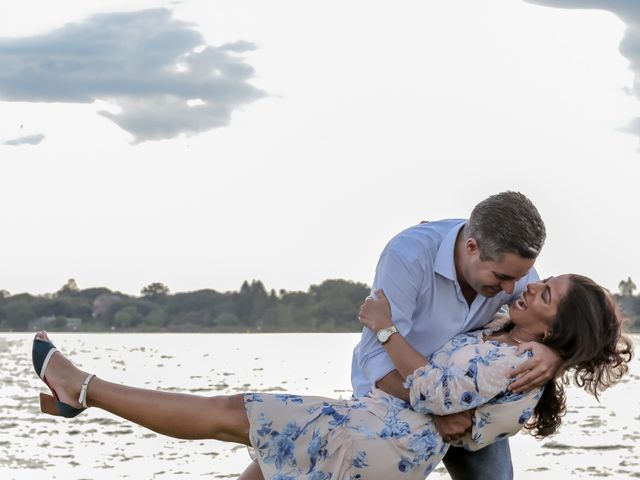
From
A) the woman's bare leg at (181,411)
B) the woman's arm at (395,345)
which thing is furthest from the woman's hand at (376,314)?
the woman's bare leg at (181,411)

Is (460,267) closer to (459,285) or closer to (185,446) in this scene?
(459,285)

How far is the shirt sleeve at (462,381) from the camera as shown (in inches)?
157

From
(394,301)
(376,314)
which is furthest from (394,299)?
(376,314)

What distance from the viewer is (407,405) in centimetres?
412

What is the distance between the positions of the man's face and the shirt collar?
5 cm

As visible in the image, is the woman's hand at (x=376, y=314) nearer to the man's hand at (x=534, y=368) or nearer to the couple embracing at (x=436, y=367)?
the couple embracing at (x=436, y=367)

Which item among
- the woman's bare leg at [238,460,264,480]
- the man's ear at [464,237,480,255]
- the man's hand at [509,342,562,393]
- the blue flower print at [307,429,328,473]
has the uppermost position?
the man's ear at [464,237,480,255]

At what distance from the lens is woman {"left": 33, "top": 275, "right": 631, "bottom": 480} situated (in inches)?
159

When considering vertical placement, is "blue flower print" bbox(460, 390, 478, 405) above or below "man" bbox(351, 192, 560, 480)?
below

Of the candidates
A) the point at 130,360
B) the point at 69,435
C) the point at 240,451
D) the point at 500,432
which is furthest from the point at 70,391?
the point at 130,360

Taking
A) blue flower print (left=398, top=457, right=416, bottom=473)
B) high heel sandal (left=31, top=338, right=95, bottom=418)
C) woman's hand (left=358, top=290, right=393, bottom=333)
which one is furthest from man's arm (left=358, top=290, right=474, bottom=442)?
high heel sandal (left=31, top=338, right=95, bottom=418)

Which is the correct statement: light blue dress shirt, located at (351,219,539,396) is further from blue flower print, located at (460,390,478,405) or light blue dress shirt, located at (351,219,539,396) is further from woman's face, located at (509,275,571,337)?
blue flower print, located at (460,390,478,405)

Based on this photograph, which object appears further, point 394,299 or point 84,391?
point 84,391

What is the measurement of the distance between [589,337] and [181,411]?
1.55 m
